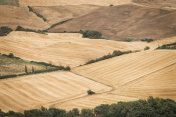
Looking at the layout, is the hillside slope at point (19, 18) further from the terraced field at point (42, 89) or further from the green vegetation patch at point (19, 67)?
the terraced field at point (42, 89)

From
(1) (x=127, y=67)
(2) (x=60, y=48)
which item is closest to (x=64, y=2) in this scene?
(2) (x=60, y=48)

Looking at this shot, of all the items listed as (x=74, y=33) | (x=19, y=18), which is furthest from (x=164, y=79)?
(x=19, y=18)

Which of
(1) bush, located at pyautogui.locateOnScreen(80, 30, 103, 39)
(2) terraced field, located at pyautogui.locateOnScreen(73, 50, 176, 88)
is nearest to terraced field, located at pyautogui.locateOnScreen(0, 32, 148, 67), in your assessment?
(2) terraced field, located at pyautogui.locateOnScreen(73, 50, 176, 88)

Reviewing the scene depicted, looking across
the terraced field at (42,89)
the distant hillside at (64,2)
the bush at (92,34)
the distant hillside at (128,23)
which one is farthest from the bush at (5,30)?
the terraced field at (42,89)

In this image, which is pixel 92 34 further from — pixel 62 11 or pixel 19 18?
pixel 62 11

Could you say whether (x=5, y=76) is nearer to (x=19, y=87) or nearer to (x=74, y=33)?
(x=19, y=87)
